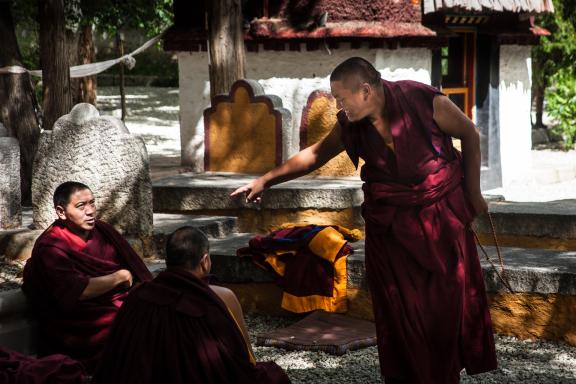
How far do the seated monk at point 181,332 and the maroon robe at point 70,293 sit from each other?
4.42ft

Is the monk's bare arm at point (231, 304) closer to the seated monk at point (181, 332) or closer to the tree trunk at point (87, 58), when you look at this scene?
the seated monk at point (181, 332)

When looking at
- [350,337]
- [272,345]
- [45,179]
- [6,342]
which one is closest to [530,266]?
[350,337]

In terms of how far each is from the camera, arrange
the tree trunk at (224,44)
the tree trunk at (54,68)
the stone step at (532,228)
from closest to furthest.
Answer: the stone step at (532,228), the tree trunk at (224,44), the tree trunk at (54,68)

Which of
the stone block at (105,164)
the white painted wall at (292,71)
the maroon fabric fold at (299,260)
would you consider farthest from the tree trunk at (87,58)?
the maroon fabric fold at (299,260)

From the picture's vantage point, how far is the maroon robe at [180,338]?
383 cm

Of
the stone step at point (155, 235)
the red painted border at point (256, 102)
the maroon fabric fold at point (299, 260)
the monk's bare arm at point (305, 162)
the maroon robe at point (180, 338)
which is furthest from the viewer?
the red painted border at point (256, 102)

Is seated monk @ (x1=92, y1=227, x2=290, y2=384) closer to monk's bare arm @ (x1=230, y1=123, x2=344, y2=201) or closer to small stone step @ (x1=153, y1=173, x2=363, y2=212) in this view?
monk's bare arm @ (x1=230, y1=123, x2=344, y2=201)

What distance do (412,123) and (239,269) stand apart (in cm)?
253

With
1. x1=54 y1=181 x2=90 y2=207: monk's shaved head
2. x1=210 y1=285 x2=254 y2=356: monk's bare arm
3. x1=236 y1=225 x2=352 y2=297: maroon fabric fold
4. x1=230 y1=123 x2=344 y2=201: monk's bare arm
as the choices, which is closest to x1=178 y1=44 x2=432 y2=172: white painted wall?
x1=236 y1=225 x2=352 y2=297: maroon fabric fold

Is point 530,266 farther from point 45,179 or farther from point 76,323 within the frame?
point 45,179

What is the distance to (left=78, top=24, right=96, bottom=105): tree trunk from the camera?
20.0 meters

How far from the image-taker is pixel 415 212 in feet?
15.0

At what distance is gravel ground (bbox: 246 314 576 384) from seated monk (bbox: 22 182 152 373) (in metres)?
0.97

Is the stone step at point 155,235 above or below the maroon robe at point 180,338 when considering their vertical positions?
below
